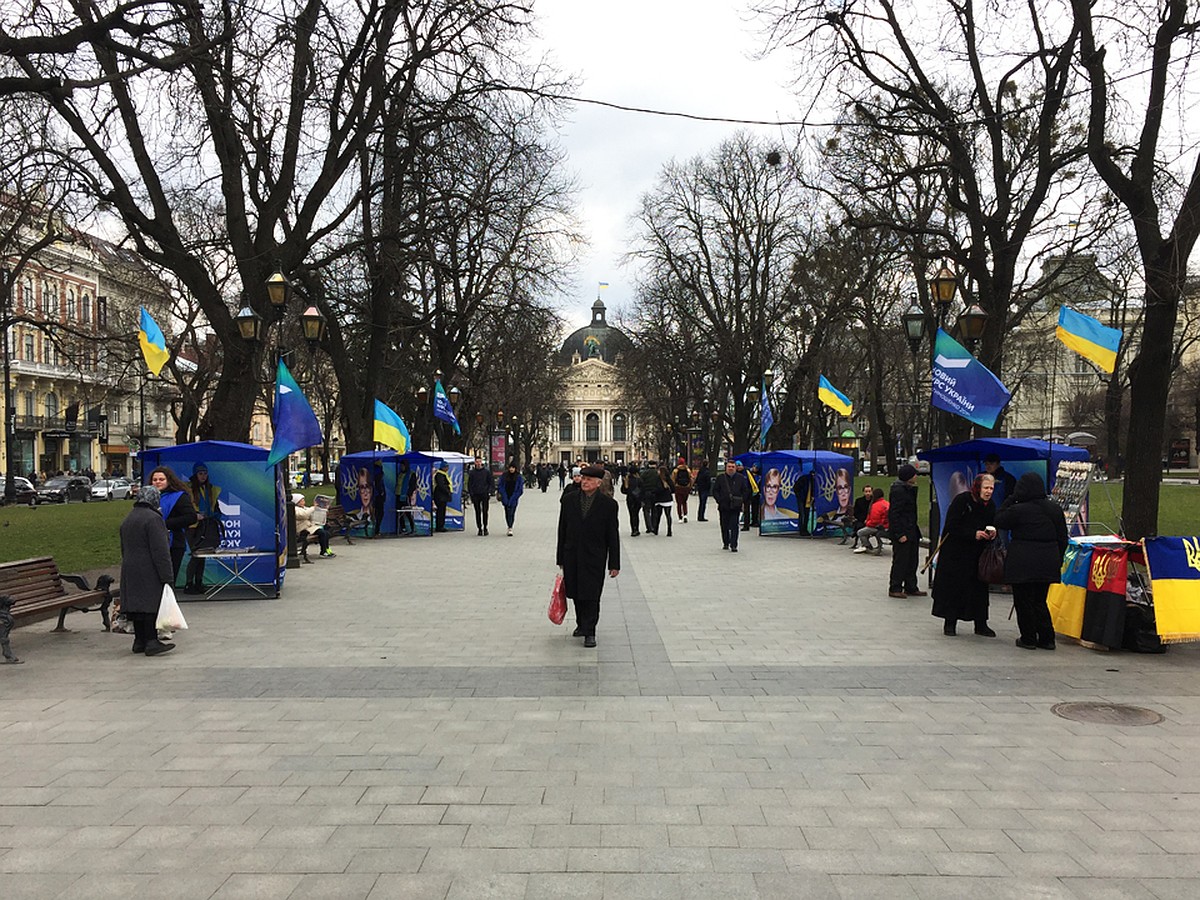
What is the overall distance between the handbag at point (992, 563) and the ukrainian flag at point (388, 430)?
46.9 feet

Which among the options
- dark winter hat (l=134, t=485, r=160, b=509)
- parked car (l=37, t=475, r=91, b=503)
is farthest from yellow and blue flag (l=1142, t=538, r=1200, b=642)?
parked car (l=37, t=475, r=91, b=503)

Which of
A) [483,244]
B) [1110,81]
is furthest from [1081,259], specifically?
[483,244]

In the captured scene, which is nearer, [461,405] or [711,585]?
[711,585]

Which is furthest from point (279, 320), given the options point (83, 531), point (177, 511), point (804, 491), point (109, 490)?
point (109, 490)

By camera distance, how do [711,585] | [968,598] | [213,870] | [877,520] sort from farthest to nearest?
[877,520]
[711,585]
[968,598]
[213,870]

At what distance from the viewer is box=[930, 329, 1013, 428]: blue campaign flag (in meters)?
12.4

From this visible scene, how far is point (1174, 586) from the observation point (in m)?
8.48

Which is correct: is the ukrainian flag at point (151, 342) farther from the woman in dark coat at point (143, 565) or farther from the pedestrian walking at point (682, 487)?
the pedestrian walking at point (682, 487)

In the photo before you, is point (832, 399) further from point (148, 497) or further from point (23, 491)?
point (23, 491)

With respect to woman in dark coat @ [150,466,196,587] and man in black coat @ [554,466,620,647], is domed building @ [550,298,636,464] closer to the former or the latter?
woman in dark coat @ [150,466,196,587]

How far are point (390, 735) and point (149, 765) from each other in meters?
1.38

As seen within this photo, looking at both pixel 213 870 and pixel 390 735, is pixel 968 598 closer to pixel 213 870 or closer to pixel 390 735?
pixel 390 735

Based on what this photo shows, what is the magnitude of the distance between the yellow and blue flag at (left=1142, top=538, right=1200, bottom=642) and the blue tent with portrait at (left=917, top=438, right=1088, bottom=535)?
4.02 metres

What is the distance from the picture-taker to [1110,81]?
12477mm
